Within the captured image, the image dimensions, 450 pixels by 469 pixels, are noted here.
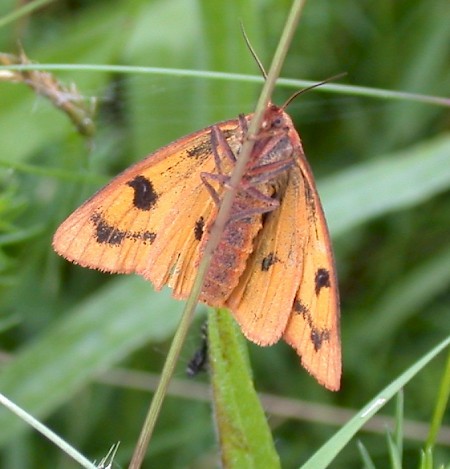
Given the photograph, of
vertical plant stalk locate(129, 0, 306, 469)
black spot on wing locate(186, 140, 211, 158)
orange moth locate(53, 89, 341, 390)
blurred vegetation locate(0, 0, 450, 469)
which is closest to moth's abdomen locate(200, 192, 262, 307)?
orange moth locate(53, 89, 341, 390)

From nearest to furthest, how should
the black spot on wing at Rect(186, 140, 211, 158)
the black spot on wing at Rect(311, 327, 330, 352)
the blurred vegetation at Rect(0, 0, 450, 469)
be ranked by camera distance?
the black spot on wing at Rect(311, 327, 330, 352) < the black spot on wing at Rect(186, 140, 211, 158) < the blurred vegetation at Rect(0, 0, 450, 469)

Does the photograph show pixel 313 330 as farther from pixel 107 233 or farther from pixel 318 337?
pixel 107 233

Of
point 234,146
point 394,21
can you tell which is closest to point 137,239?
point 234,146

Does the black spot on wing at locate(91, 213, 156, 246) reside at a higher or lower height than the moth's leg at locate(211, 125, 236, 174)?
lower

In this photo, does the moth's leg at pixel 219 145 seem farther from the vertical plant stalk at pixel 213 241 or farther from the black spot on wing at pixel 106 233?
the vertical plant stalk at pixel 213 241

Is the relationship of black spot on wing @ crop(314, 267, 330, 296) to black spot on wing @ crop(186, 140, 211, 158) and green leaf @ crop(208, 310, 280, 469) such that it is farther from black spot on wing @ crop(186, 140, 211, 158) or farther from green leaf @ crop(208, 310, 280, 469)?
black spot on wing @ crop(186, 140, 211, 158)

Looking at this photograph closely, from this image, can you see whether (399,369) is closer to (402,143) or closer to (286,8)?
(402,143)
